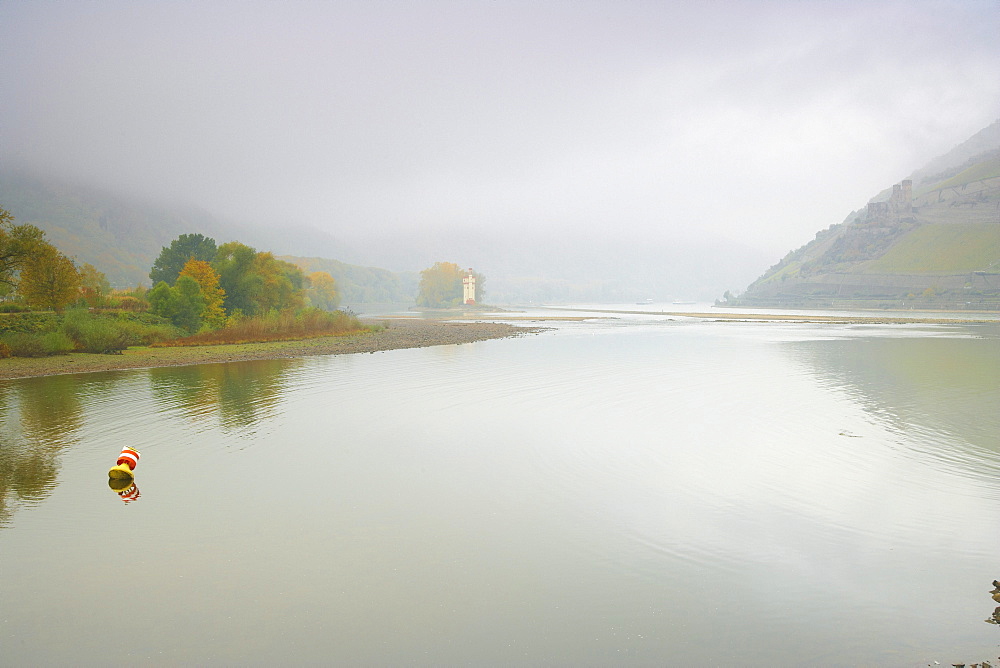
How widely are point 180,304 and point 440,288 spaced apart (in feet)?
434

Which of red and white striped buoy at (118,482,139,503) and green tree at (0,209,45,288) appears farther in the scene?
green tree at (0,209,45,288)

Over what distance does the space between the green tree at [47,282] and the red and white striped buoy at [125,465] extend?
44146mm

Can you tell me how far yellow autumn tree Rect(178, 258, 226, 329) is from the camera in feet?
190

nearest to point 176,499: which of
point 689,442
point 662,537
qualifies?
point 662,537

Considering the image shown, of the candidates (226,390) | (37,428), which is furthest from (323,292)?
(37,428)

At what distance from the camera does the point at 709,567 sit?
29.2 feet

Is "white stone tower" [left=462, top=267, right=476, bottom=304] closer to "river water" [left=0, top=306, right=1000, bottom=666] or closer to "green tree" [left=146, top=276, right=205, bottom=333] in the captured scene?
"green tree" [left=146, top=276, right=205, bottom=333]

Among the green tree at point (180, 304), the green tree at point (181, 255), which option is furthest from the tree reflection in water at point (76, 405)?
the green tree at point (181, 255)

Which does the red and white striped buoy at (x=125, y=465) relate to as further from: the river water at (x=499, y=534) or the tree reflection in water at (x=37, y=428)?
the tree reflection in water at (x=37, y=428)

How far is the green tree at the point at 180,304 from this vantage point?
2071 inches

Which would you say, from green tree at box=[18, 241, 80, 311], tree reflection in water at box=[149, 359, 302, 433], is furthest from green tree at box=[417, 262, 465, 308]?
tree reflection in water at box=[149, 359, 302, 433]

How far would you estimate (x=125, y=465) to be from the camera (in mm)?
13203

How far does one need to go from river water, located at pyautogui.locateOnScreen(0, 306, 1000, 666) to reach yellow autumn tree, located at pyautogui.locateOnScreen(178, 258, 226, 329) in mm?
36262

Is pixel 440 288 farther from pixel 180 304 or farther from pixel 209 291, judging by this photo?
pixel 180 304
